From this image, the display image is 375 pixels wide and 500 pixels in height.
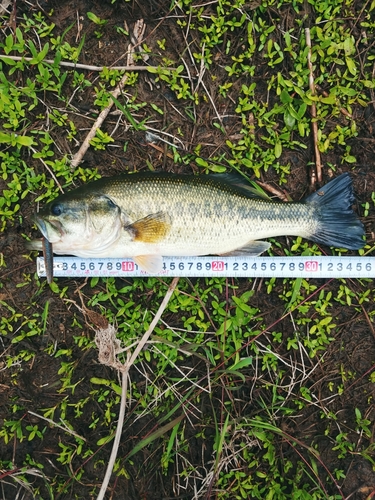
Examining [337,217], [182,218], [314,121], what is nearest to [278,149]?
[314,121]

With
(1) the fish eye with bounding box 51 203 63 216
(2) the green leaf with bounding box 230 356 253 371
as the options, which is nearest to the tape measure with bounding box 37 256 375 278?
(1) the fish eye with bounding box 51 203 63 216

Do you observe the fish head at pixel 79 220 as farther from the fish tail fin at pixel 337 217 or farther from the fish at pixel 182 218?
the fish tail fin at pixel 337 217

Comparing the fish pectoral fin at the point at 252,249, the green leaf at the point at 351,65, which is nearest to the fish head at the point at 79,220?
the fish pectoral fin at the point at 252,249

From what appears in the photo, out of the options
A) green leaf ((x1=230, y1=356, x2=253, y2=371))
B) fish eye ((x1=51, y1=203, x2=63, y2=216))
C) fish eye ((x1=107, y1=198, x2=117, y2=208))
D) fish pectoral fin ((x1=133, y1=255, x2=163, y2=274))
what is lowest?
green leaf ((x1=230, y1=356, x2=253, y2=371))

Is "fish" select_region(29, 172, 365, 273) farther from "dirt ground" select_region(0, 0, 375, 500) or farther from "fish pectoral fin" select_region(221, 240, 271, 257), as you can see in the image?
"dirt ground" select_region(0, 0, 375, 500)

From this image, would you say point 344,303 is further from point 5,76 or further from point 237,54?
point 5,76

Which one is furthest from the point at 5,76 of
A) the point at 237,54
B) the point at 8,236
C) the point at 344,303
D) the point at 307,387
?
the point at 307,387
